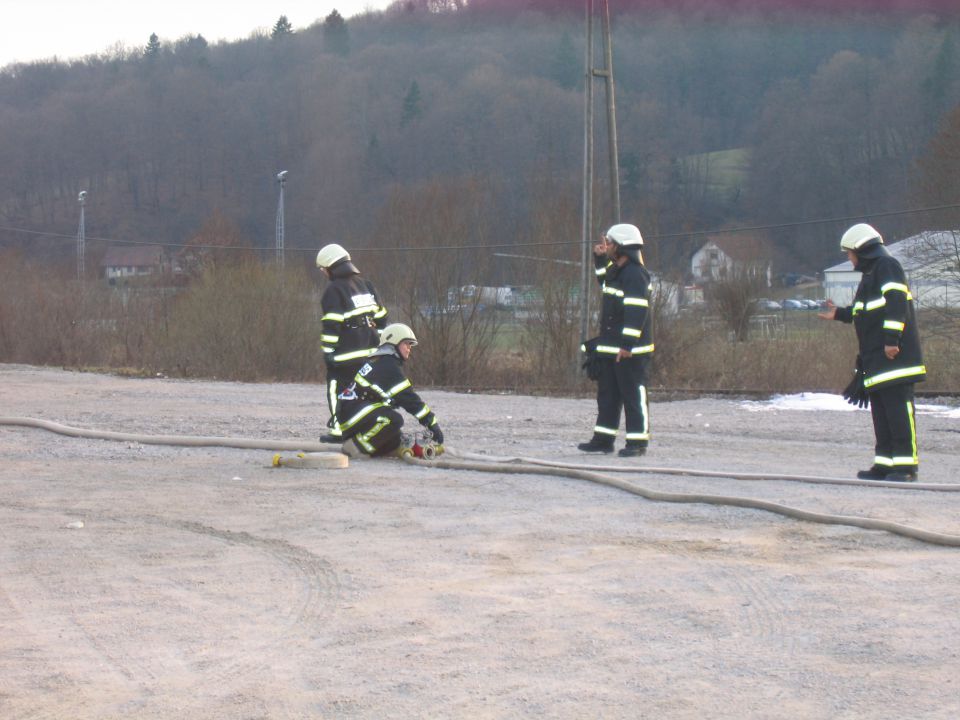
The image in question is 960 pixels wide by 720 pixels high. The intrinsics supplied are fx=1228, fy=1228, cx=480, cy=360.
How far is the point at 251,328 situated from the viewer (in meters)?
30.5

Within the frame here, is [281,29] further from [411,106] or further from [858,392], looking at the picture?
[858,392]

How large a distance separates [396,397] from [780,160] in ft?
175

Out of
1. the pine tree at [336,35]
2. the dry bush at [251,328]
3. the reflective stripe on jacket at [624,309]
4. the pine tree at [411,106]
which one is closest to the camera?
the reflective stripe on jacket at [624,309]

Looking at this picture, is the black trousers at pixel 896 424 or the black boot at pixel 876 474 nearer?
the black trousers at pixel 896 424

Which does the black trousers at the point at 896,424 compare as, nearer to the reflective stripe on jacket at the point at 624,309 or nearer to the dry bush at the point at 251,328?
the reflective stripe on jacket at the point at 624,309

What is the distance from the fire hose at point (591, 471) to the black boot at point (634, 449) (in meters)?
0.82

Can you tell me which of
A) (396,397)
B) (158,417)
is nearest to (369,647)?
(396,397)

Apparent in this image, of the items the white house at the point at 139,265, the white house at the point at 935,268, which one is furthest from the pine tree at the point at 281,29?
the white house at the point at 935,268

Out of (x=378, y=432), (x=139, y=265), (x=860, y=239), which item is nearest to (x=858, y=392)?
(x=860, y=239)

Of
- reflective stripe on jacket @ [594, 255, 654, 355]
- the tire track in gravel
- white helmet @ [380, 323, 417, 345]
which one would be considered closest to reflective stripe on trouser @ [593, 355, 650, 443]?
reflective stripe on jacket @ [594, 255, 654, 355]

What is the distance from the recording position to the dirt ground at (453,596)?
4551 mm

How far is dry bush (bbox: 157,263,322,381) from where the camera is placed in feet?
99.7

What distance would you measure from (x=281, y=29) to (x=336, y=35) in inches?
563

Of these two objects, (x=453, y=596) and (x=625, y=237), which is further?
(x=625, y=237)
